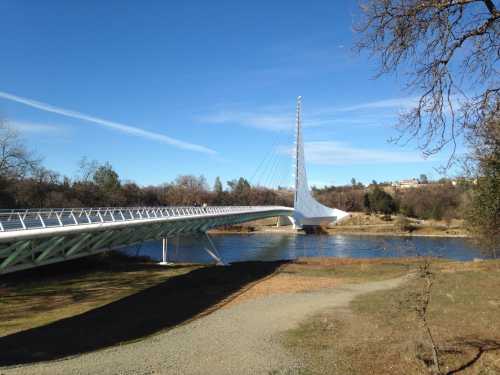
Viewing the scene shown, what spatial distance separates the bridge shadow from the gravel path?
980mm

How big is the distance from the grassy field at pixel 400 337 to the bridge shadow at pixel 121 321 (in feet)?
17.7

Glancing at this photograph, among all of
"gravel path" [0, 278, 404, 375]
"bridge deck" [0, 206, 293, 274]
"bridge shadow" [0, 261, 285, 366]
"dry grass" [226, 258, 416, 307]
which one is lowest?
"dry grass" [226, 258, 416, 307]

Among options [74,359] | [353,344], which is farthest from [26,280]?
[353,344]

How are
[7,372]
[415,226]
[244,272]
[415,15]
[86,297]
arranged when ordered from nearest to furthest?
[415,15] < [7,372] < [86,297] < [244,272] < [415,226]

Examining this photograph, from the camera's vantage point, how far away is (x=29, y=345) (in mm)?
13492

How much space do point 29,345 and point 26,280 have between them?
16.4 metres

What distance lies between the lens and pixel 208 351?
40.1ft

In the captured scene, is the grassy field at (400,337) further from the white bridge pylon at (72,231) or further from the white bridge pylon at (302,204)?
the white bridge pylon at (302,204)

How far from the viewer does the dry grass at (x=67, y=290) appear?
18.2m

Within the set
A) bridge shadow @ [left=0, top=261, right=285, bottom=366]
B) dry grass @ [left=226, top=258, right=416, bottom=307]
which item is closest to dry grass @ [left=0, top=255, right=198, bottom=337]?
bridge shadow @ [left=0, top=261, right=285, bottom=366]

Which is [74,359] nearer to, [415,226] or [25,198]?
[25,198]

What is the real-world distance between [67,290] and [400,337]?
1868cm

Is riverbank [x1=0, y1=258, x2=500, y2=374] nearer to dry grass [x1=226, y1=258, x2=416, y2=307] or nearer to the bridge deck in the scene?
dry grass [x1=226, y1=258, x2=416, y2=307]

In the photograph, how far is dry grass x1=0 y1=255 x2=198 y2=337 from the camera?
59.8 feet
